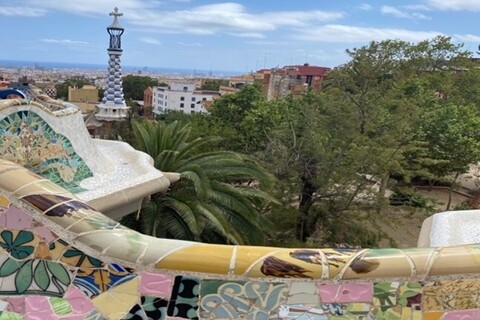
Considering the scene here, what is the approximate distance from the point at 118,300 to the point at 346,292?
28.6 inches

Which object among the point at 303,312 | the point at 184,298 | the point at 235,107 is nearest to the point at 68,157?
the point at 184,298

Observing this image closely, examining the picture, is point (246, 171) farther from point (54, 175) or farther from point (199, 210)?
point (54, 175)

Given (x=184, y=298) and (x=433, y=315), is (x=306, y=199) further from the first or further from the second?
(x=184, y=298)

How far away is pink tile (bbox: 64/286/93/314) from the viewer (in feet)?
4.99

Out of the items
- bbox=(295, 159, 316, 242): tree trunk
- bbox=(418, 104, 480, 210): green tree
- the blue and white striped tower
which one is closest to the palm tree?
bbox=(295, 159, 316, 242): tree trunk

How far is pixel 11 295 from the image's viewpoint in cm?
159

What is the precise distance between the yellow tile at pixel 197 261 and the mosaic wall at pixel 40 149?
262 cm

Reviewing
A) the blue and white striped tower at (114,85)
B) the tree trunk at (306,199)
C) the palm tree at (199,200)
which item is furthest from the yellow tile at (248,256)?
the blue and white striped tower at (114,85)

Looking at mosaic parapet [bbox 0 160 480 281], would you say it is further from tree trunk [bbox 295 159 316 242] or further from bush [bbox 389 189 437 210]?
bush [bbox 389 189 437 210]

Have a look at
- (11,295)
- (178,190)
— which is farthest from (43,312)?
(178,190)

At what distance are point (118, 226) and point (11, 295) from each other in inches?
17.4

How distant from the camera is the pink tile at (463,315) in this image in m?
1.53

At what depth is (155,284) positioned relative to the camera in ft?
4.80

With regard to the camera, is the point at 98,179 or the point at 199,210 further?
the point at 199,210
